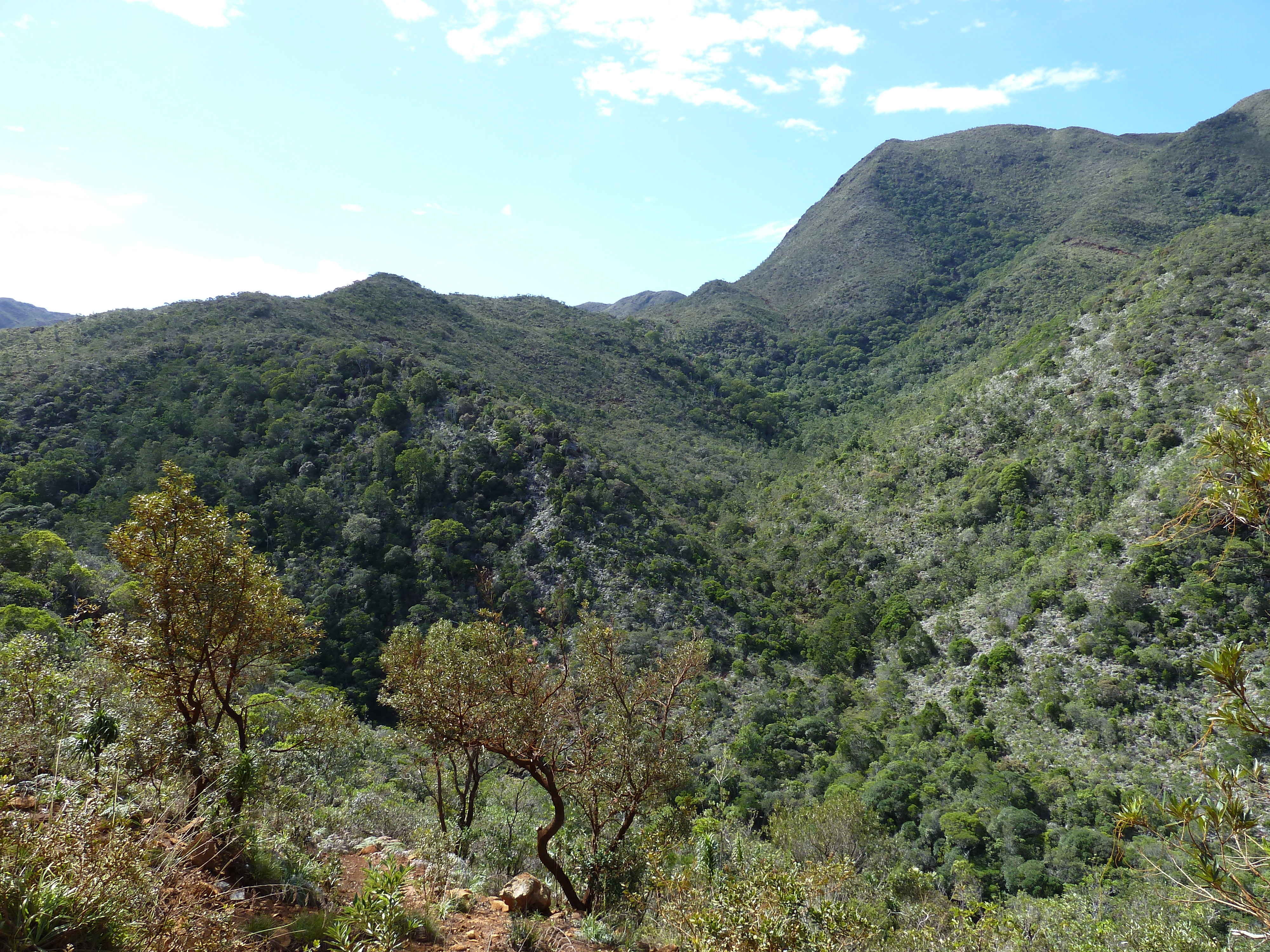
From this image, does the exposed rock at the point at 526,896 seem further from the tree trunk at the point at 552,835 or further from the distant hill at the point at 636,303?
the distant hill at the point at 636,303

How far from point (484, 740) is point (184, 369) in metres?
47.1

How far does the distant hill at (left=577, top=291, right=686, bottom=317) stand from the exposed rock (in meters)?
136

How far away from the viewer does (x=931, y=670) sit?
29906 mm

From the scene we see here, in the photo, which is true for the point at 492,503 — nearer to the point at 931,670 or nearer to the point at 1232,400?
the point at 931,670

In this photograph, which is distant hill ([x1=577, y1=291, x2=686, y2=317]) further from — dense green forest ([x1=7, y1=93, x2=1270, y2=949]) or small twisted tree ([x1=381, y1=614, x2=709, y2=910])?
small twisted tree ([x1=381, y1=614, x2=709, y2=910])

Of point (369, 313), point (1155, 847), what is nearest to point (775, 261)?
point (369, 313)

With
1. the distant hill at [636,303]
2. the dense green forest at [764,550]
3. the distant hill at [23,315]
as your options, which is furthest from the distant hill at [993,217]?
the distant hill at [23,315]

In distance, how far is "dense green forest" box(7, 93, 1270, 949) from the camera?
14.9 metres

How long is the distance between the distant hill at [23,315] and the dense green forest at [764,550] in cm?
10552

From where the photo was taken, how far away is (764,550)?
143ft

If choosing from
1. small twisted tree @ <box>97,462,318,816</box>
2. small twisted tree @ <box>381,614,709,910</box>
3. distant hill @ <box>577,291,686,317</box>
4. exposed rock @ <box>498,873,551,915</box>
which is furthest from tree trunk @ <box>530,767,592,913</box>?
distant hill @ <box>577,291,686,317</box>

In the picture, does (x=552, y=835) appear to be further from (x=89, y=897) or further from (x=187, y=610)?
(x=187, y=610)

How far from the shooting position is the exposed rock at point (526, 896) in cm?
824

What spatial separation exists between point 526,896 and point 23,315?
182 metres
